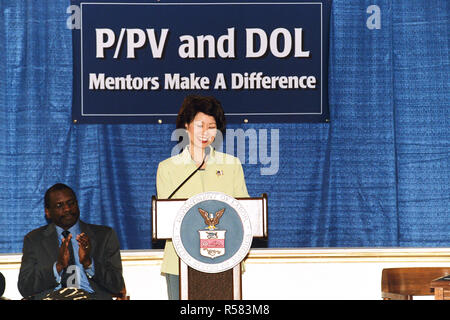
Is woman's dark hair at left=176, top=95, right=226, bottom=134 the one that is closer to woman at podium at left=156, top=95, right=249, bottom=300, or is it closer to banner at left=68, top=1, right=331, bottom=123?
woman at podium at left=156, top=95, right=249, bottom=300

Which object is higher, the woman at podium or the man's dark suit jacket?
the woman at podium

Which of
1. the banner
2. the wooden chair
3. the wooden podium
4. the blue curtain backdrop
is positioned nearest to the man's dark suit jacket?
the wooden podium

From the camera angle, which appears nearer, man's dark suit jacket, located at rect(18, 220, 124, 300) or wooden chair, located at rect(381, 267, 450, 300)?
man's dark suit jacket, located at rect(18, 220, 124, 300)

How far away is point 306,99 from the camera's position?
15.6 feet

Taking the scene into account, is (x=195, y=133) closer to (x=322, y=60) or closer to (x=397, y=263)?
(x=322, y=60)

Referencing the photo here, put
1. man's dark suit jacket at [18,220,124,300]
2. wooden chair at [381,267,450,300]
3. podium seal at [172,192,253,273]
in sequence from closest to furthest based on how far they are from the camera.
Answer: podium seal at [172,192,253,273] → man's dark suit jacket at [18,220,124,300] → wooden chair at [381,267,450,300]

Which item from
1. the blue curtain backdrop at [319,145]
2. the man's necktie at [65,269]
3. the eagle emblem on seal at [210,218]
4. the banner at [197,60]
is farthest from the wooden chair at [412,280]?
the man's necktie at [65,269]

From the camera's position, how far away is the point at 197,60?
4738 mm

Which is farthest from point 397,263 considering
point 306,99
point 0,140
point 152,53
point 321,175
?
point 0,140

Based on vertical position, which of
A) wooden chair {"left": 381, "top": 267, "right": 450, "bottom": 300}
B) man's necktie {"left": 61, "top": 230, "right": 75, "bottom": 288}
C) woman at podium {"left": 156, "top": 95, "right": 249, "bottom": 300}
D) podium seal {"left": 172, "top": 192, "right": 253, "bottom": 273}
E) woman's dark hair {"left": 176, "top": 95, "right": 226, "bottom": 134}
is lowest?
wooden chair {"left": 381, "top": 267, "right": 450, "bottom": 300}

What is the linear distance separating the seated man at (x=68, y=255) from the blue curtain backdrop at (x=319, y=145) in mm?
838

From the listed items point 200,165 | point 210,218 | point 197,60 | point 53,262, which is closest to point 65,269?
point 53,262

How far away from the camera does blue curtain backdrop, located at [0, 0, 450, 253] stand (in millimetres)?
4680

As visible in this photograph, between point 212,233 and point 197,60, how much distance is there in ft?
6.26
